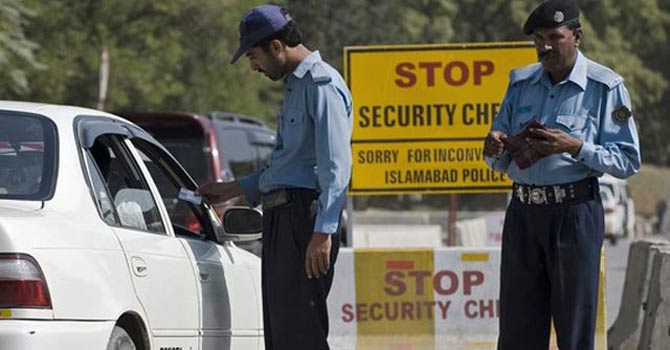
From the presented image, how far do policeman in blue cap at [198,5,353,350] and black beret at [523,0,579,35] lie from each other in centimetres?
83

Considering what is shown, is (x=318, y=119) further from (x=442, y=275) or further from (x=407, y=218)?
(x=407, y=218)

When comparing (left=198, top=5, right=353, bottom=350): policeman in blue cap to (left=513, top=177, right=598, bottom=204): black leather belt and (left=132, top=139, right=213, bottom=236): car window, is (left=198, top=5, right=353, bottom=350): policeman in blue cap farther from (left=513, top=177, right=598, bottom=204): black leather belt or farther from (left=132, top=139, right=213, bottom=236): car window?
(left=132, top=139, right=213, bottom=236): car window

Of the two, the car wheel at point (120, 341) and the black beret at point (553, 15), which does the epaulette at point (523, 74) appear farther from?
the car wheel at point (120, 341)

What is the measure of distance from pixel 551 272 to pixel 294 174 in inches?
45.2

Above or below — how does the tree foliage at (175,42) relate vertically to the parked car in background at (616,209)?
above

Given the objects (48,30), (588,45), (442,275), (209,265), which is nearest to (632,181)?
(588,45)

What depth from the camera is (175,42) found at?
34.2 metres

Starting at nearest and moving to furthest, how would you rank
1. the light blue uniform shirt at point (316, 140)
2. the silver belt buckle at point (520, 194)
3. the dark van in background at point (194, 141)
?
1. the light blue uniform shirt at point (316, 140)
2. the silver belt buckle at point (520, 194)
3. the dark van in background at point (194, 141)

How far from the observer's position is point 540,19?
688cm

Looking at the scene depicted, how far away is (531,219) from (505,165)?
294 mm

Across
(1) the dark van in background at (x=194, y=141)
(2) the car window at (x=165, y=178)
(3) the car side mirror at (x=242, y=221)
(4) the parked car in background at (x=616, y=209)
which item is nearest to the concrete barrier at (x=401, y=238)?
(1) the dark van in background at (x=194, y=141)

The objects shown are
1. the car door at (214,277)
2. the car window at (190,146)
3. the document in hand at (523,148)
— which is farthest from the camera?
the car window at (190,146)

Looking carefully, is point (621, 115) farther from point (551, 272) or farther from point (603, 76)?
point (551, 272)

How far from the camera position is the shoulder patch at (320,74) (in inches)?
268
